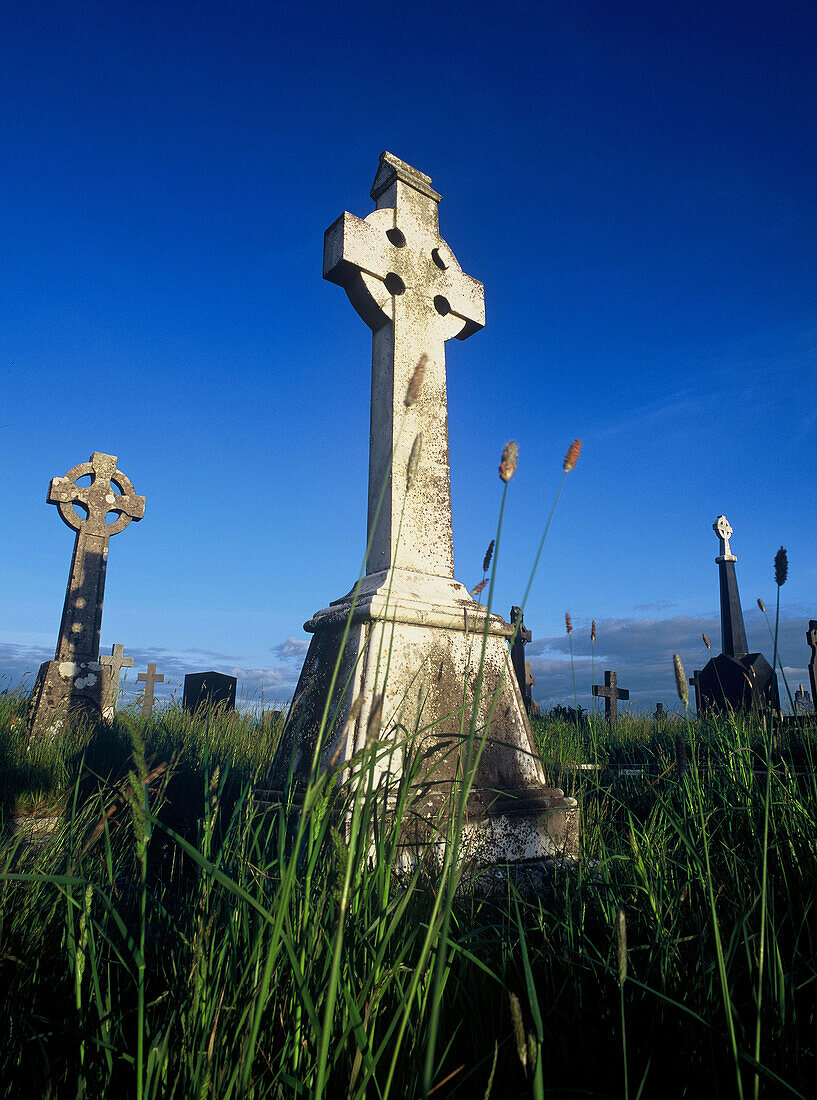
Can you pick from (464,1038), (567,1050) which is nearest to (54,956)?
(464,1038)

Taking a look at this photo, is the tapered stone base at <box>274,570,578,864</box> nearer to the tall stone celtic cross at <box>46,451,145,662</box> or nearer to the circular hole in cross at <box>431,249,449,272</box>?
the circular hole in cross at <box>431,249,449,272</box>

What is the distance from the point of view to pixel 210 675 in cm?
858

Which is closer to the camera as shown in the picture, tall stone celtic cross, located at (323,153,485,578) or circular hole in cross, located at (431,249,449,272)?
tall stone celtic cross, located at (323,153,485,578)

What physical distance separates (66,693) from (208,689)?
1751 mm

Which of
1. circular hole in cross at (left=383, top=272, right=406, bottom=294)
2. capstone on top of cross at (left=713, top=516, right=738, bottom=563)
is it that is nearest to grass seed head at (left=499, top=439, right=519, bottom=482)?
circular hole in cross at (left=383, top=272, right=406, bottom=294)

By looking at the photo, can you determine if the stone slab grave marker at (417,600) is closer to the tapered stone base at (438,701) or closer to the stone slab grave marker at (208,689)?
the tapered stone base at (438,701)

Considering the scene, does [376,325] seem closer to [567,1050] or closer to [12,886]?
[12,886]

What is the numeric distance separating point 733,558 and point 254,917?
43.4 feet

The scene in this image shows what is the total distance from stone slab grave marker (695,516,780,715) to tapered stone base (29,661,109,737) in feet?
23.5

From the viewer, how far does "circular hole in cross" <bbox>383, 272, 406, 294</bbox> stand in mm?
3824

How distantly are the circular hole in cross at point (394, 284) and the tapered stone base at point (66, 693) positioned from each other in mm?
5323

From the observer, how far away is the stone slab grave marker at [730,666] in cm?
981

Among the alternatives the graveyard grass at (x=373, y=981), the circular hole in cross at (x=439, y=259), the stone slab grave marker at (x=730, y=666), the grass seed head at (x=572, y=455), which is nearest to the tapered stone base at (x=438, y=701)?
the graveyard grass at (x=373, y=981)

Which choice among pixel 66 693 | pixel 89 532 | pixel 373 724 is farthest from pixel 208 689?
pixel 373 724
